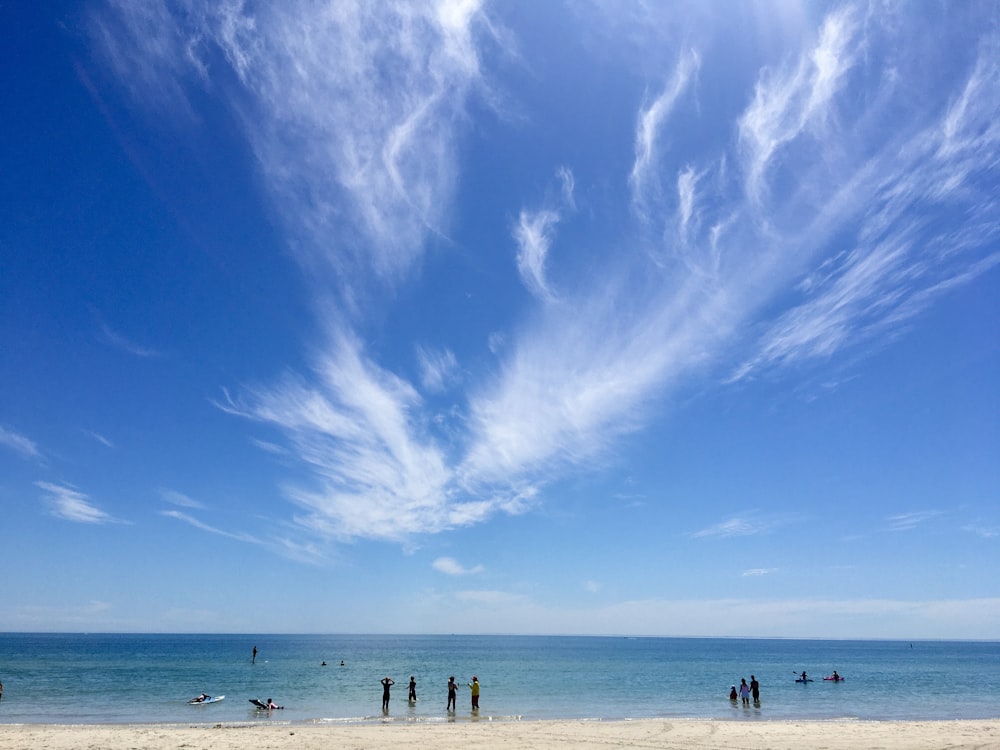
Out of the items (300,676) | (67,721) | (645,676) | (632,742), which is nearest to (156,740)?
(67,721)

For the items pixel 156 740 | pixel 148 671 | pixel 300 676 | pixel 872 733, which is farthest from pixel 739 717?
pixel 148 671

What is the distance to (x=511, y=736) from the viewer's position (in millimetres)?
23938

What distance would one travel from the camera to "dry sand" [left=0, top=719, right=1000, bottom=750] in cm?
2158

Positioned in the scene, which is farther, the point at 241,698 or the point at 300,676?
the point at 300,676

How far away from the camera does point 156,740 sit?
22.0m

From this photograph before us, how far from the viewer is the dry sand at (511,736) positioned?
21.6 meters

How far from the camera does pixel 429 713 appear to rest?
33125mm

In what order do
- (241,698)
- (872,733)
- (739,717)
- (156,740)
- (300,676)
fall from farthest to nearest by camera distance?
(300,676) → (241,698) → (739,717) → (872,733) → (156,740)

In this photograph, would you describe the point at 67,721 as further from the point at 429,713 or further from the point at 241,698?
the point at 429,713

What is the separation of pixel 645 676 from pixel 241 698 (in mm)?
46188

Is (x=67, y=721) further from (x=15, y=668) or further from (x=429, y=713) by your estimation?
(x=15, y=668)

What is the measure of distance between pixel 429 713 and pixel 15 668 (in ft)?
222

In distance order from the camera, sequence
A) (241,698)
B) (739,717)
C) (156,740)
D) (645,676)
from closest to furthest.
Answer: (156,740)
(739,717)
(241,698)
(645,676)

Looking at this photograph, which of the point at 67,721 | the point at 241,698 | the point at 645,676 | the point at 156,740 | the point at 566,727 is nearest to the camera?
the point at 156,740
